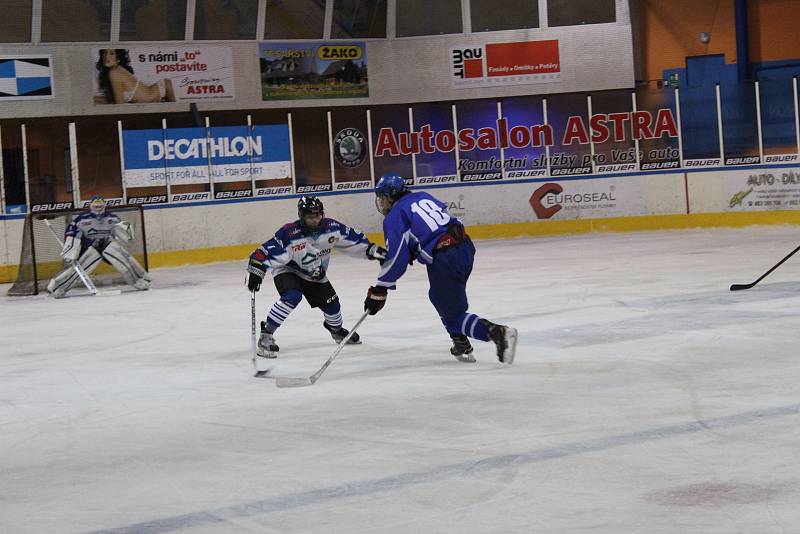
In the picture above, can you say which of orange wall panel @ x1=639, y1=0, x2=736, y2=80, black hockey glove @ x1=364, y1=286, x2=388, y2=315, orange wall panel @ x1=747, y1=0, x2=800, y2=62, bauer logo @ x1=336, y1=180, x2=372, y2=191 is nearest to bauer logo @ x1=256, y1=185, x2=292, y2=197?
bauer logo @ x1=336, y1=180, x2=372, y2=191

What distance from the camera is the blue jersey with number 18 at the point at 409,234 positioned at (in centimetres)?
664

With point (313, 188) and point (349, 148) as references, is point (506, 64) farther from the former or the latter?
point (313, 188)

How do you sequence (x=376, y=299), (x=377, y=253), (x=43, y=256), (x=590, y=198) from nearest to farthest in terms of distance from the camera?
(x=376, y=299), (x=377, y=253), (x=43, y=256), (x=590, y=198)

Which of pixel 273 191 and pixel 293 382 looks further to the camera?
pixel 273 191

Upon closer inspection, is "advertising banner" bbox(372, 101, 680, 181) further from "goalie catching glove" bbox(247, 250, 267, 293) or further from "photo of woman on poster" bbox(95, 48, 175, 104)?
"goalie catching glove" bbox(247, 250, 267, 293)

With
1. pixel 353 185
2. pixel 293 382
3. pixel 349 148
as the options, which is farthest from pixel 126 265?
pixel 293 382

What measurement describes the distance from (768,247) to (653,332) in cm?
665

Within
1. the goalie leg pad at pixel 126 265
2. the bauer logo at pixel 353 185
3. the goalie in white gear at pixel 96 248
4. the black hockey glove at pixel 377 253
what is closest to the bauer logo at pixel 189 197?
the bauer logo at pixel 353 185

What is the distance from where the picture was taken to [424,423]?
5.09 m

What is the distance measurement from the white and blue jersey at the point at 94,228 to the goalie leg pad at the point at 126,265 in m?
0.11

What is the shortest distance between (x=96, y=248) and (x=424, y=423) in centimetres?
928

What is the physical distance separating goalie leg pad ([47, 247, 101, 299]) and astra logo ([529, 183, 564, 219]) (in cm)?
804

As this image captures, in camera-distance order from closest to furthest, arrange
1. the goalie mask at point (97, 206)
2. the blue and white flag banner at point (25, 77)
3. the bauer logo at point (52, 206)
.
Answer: the goalie mask at point (97, 206) < the bauer logo at point (52, 206) < the blue and white flag banner at point (25, 77)

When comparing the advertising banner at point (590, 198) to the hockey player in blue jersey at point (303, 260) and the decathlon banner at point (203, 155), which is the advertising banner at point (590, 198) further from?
the hockey player in blue jersey at point (303, 260)
